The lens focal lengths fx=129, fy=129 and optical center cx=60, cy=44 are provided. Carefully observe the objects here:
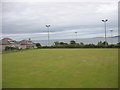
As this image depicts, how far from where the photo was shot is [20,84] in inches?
141

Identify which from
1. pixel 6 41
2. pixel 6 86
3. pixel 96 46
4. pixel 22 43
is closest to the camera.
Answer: pixel 6 86

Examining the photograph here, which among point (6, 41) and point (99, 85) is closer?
point (99, 85)

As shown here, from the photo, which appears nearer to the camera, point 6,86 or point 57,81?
point 6,86

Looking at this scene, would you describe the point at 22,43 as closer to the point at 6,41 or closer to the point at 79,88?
the point at 6,41

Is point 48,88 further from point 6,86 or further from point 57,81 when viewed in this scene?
point 6,86

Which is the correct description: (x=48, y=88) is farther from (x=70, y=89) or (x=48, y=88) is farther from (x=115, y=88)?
(x=115, y=88)

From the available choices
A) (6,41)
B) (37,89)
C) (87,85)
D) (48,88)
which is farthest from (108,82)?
(6,41)

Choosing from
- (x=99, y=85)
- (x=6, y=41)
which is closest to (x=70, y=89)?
(x=99, y=85)

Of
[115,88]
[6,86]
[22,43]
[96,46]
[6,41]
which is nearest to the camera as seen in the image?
[115,88]

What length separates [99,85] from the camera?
337 cm

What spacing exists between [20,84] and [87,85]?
1.84 metres

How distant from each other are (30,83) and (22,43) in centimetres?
3063

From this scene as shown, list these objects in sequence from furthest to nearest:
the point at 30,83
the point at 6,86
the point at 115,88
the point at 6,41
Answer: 1. the point at 6,41
2. the point at 30,83
3. the point at 6,86
4. the point at 115,88

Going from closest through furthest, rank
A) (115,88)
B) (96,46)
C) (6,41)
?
(115,88)
(96,46)
(6,41)
